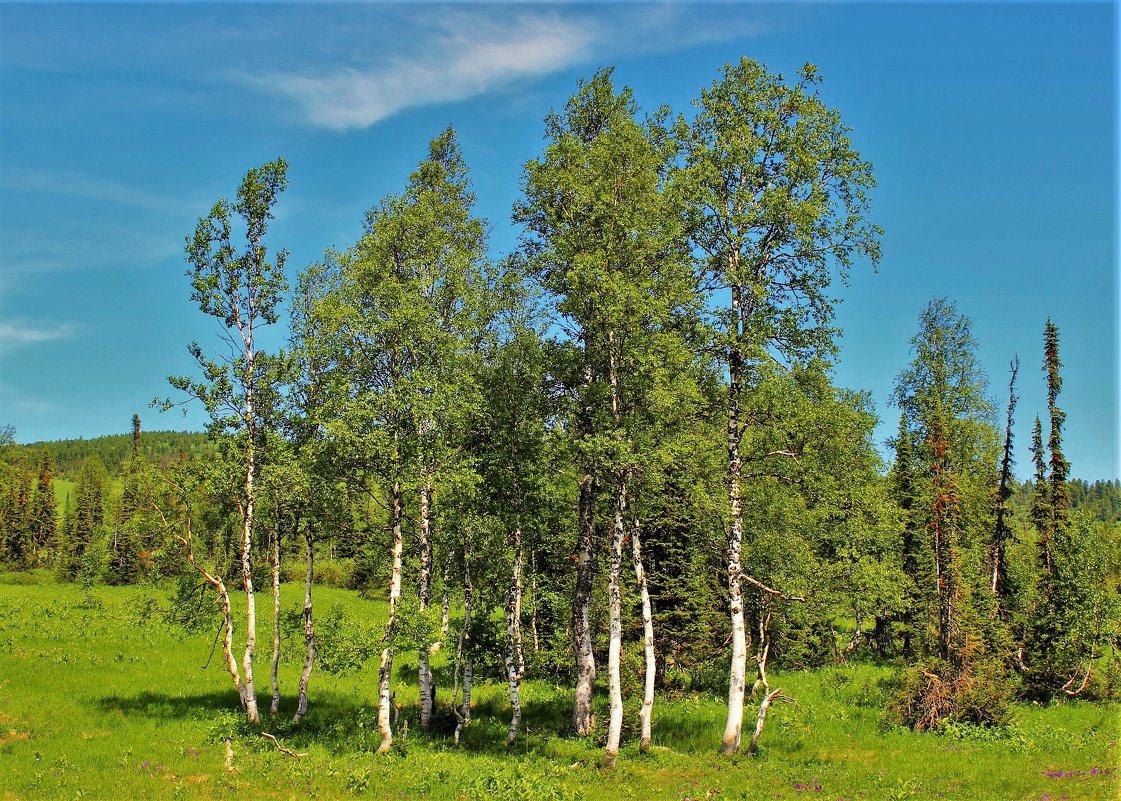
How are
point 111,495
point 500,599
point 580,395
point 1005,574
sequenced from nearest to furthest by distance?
point 580,395
point 500,599
point 1005,574
point 111,495

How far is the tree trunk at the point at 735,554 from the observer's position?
66.6 ft

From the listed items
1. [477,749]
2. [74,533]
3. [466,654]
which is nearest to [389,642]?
[466,654]

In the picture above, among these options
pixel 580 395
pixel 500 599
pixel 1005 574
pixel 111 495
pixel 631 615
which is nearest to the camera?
pixel 580 395

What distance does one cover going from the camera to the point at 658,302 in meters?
20.2

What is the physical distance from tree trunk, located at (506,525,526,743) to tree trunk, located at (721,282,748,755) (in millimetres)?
6171

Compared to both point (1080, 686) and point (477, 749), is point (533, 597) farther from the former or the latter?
point (1080, 686)

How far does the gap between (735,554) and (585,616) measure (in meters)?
5.35

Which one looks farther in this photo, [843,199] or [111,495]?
[111,495]

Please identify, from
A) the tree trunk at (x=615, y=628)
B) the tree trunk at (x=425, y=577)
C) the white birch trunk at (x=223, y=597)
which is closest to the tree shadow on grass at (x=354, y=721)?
the tree trunk at (x=425, y=577)

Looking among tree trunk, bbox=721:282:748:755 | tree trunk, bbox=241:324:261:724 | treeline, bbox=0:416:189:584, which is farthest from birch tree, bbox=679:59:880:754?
treeline, bbox=0:416:189:584

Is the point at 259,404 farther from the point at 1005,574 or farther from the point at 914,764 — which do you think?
the point at 1005,574

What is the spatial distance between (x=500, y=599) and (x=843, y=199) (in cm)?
1657

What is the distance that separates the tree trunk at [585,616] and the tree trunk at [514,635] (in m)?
1.94

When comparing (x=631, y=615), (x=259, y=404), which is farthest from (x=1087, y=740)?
(x=259, y=404)
